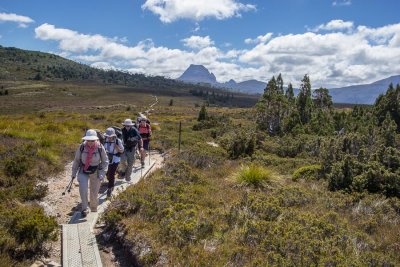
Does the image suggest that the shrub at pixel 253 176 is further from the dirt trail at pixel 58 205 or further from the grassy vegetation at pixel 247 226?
the dirt trail at pixel 58 205

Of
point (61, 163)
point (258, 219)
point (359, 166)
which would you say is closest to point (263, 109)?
point (359, 166)

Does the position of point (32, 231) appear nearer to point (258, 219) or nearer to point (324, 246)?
point (258, 219)

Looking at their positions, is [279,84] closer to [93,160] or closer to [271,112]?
[271,112]

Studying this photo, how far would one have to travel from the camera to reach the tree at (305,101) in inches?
1699

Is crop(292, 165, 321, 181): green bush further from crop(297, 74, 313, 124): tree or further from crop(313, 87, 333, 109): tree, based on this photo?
crop(313, 87, 333, 109): tree

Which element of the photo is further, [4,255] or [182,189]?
[182,189]

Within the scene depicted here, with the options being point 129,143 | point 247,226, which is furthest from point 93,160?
point 247,226

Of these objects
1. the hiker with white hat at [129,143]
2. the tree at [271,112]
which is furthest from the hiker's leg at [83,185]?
the tree at [271,112]

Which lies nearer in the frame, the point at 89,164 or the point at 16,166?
the point at 89,164

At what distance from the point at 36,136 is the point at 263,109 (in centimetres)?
3369

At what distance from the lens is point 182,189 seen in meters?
8.74

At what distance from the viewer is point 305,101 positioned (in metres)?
44.0

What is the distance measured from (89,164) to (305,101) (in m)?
39.5

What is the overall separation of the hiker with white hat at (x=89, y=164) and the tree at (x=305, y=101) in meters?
37.6
